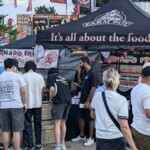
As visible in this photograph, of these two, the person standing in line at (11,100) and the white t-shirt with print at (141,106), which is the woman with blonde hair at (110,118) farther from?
the person standing in line at (11,100)

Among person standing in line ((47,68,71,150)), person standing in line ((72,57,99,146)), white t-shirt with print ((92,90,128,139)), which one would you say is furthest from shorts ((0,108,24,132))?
white t-shirt with print ((92,90,128,139))

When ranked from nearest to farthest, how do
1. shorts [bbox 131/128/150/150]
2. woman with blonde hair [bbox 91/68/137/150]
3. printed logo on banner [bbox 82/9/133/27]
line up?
woman with blonde hair [bbox 91/68/137/150]
shorts [bbox 131/128/150/150]
printed logo on banner [bbox 82/9/133/27]

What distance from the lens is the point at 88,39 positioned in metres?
8.53

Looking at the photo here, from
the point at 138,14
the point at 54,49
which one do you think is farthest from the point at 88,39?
the point at 54,49

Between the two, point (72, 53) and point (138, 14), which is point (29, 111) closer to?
point (72, 53)

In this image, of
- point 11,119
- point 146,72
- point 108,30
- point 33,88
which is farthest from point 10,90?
point 146,72

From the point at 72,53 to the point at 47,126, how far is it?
2.12 metres

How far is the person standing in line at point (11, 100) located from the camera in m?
7.25

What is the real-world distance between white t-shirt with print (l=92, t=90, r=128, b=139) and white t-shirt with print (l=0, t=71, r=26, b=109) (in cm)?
270

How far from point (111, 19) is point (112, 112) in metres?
4.36

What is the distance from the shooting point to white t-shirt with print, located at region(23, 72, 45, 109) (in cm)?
824

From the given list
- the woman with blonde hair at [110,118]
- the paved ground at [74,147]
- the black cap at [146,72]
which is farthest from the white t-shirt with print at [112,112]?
the paved ground at [74,147]

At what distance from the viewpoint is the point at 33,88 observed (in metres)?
8.29

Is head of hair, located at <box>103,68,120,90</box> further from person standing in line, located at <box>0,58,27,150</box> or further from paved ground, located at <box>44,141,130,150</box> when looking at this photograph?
paved ground, located at <box>44,141,130,150</box>
